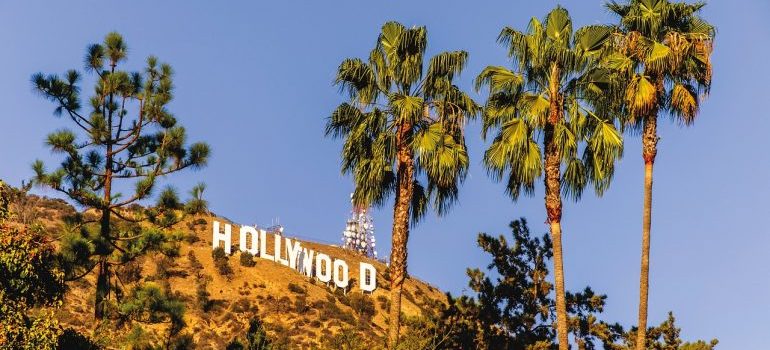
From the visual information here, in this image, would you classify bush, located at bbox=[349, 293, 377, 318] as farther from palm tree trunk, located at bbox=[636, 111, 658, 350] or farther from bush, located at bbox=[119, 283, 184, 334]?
palm tree trunk, located at bbox=[636, 111, 658, 350]

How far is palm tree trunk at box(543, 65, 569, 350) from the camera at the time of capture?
80.6 ft

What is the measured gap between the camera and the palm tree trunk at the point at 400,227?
24406mm

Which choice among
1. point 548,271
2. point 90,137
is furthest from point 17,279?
point 548,271

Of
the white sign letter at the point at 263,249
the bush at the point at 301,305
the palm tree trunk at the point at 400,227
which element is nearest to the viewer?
the palm tree trunk at the point at 400,227

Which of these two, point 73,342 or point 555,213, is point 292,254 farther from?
point 555,213

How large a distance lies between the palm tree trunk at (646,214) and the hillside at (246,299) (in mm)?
55001

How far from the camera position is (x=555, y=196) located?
81.9 feet

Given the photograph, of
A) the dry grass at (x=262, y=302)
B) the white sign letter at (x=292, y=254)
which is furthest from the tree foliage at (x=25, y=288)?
the white sign letter at (x=292, y=254)

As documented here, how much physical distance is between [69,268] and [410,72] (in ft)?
33.0

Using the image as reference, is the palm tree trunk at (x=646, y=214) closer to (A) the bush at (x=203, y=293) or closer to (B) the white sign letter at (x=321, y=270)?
(A) the bush at (x=203, y=293)

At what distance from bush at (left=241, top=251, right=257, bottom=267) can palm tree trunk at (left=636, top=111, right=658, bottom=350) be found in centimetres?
8073

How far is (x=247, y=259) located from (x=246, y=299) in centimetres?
976

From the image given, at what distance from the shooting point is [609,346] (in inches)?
1299

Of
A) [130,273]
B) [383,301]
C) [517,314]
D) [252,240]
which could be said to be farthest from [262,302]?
[517,314]
